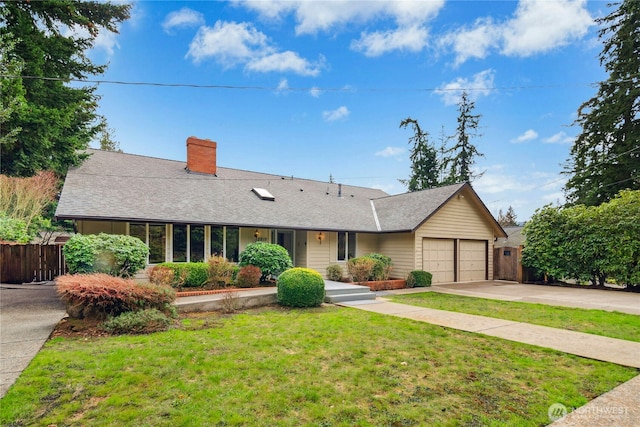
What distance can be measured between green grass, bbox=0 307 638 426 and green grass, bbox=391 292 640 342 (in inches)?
94.1

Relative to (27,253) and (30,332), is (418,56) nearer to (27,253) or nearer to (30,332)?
(30,332)

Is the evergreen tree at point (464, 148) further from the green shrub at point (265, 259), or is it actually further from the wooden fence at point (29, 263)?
the wooden fence at point (29, 263)

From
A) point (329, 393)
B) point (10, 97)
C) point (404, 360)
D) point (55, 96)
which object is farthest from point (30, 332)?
point (55, 96)

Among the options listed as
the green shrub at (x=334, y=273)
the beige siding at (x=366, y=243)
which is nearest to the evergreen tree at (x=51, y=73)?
the green shrub at (x=334, y=273)

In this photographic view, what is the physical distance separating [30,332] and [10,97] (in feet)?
26.0

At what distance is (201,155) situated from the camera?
15.9m

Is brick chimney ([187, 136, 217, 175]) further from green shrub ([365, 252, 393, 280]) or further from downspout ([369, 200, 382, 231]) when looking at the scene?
green shrub ([365, 252, 393, 280])

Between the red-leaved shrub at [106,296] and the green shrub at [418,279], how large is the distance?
32.6ft

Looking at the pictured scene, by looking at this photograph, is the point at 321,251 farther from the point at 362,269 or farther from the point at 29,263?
the point at 29,263

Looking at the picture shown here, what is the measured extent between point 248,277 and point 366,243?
7033mm

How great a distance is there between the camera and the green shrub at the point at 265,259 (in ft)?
37.4

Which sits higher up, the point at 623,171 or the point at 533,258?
the point at 623,171

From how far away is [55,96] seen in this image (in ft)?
43.1

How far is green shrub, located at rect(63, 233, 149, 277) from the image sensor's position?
28.1 ft
